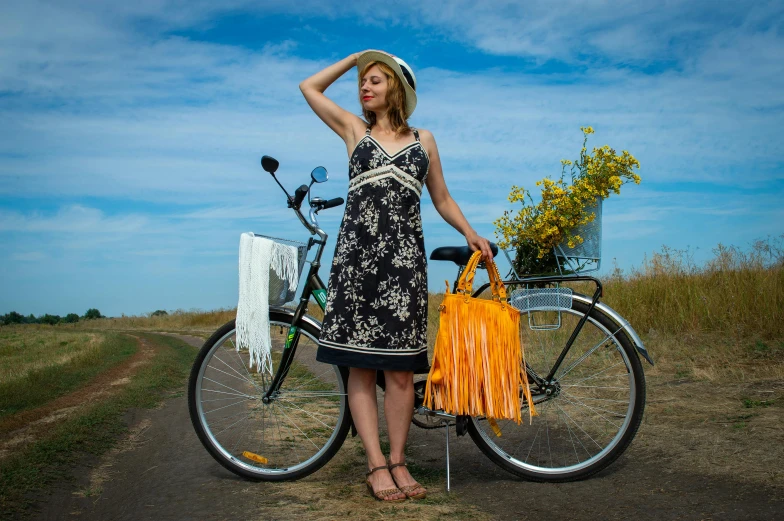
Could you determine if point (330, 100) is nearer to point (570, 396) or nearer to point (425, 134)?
point (425, 134)

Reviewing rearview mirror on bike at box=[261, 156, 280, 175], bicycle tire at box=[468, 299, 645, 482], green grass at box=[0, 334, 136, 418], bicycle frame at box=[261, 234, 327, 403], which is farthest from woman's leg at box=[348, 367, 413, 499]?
green grass at box=[0, 334, 136, 418]

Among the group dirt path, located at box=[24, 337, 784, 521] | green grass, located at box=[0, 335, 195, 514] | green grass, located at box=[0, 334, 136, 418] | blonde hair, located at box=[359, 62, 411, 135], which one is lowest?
dirt path, located at box=[24, 337, 784, 521]

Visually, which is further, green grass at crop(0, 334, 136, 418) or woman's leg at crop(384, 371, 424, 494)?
green grass at crop(0, 334, 136, 418)

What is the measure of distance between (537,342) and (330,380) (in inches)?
45.1

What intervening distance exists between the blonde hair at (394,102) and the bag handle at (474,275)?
71cm

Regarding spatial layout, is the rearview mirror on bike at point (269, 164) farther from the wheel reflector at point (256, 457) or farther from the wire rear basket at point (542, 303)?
the wheel reflector at point (256, 457)

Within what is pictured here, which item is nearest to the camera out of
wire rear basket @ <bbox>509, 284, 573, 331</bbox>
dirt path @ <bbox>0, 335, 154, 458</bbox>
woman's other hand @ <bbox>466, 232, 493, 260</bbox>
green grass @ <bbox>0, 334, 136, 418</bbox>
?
woman's other hand @ <bbox>466, 232, 493, 260</bbox>

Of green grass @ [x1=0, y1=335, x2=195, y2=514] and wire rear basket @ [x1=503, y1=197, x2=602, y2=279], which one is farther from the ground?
wire rear basket @ [x1=503, y1=197, x2=602, y2=279]

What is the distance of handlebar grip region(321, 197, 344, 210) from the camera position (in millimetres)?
3381

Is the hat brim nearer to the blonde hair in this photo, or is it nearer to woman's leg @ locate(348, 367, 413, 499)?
the blonde hair

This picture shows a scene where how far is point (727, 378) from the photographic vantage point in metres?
5.30

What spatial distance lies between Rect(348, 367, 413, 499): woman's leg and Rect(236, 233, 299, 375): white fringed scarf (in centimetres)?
47

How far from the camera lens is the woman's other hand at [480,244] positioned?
Result: 10.3ft

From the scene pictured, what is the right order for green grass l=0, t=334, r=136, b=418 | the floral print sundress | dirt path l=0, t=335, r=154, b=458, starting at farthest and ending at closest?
green grass l=0, t=334, r=136, b=418 → dirt path l=0, t=335, r=154, b=458 → the floral print sundress
